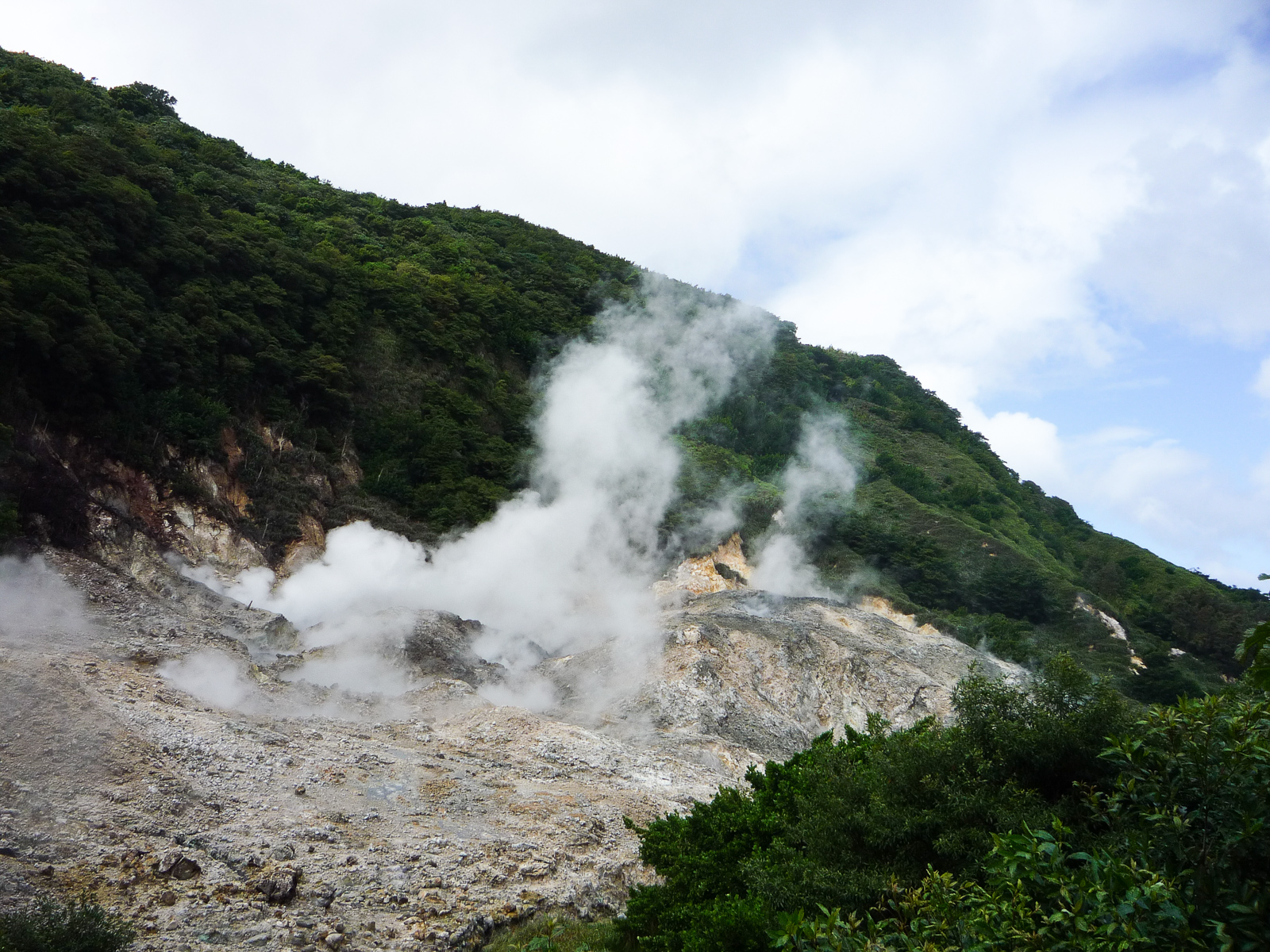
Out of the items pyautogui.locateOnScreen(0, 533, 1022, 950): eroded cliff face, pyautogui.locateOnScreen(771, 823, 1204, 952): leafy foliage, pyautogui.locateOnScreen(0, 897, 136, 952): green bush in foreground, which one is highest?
pyautogui.locateOnScreen(771, 823, 1204, 952): leafy foliage

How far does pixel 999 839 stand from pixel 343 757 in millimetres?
14447

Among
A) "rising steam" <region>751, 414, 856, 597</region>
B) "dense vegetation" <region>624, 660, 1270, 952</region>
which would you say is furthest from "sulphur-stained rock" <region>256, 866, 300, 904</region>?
"rising steam" <region>751, 414, 856, 597</region>

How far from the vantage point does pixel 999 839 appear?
5.99 meters

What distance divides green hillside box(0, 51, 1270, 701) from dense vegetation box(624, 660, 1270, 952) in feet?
62.8

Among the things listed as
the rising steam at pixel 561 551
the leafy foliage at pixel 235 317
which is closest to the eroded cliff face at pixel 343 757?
the rising steam at pixel 561 551

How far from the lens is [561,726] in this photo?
74.3 ft

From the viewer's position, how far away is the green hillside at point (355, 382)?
27359 millimetres

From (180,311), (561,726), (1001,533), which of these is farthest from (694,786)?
(1001,533)

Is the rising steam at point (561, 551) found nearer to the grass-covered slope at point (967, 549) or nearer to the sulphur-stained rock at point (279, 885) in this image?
the grass-covered slope at point (967, 549)

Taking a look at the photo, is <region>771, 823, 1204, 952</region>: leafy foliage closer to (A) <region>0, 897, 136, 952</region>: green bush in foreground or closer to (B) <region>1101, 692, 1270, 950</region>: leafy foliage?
(B) <region>1101, 692, 1270, 950</region>: leafy foliage

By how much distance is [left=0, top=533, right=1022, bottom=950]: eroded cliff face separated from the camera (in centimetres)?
1227

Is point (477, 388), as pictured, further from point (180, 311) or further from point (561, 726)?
point (561, 726)

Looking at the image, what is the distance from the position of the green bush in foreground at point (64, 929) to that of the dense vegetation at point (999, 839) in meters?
6.14

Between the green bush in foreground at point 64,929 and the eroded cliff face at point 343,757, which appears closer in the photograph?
the green bush in foreground at point 64,929
